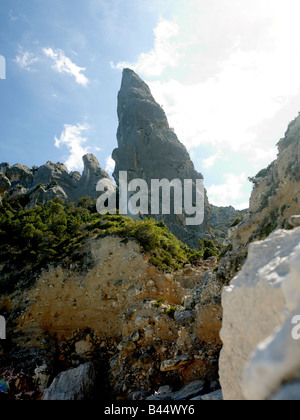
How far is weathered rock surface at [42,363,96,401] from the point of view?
40.2 ft

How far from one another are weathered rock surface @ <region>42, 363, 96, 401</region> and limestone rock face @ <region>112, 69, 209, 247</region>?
157ft

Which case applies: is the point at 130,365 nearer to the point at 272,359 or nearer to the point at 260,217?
the point at 260,217

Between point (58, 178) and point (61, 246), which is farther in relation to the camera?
point (58, 178)

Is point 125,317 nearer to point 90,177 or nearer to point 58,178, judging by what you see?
point 90,177

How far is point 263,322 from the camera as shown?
143 inches

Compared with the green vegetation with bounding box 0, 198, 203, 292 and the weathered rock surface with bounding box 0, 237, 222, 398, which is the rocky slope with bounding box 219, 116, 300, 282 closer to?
the weathered rock surface with bounding box 0, 237, 222, 398

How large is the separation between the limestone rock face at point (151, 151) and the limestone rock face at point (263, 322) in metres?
56.1

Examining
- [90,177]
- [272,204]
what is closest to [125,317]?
[272,204]

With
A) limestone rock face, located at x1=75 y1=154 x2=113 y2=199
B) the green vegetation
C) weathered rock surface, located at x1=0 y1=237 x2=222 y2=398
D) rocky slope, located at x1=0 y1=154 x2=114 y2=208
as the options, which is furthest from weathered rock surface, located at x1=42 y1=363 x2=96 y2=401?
limestone rock face, located at x1=75 y1=154 x2=113 y2=199

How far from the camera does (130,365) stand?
13500mm

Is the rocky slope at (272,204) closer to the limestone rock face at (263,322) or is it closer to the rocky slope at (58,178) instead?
the limestone rock face at (263,322)

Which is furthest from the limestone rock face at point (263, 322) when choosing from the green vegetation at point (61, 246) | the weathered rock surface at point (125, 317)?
the green vegetation at point (61, 246)

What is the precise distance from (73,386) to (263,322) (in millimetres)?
12957
